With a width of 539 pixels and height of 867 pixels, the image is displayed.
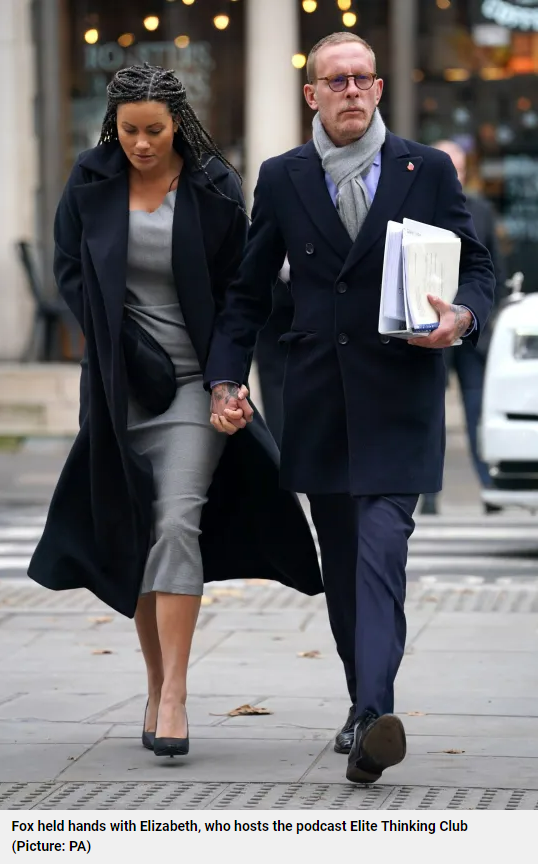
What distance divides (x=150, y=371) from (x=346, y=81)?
0.99m

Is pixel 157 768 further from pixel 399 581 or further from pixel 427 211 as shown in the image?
pixel 427 211

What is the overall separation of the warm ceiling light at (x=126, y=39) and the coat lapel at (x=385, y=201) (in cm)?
1301

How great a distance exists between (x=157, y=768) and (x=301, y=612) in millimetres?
2883

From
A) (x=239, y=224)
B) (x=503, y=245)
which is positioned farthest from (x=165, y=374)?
(x=503, y=245)

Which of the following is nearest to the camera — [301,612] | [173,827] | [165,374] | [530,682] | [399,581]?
[173,827]

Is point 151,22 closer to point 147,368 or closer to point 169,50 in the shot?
point 169,50

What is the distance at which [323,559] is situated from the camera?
5215 millimetres

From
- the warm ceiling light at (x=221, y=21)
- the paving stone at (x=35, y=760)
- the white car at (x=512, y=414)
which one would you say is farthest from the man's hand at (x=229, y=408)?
the warm ceiling light at (x=221, y=21)

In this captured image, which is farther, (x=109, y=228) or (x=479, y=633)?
(x=479, y=633)

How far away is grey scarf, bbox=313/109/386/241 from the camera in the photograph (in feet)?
16.2

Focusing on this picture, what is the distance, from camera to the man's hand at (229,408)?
5.02m

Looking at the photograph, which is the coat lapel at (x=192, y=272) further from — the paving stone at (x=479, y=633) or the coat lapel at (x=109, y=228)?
the paving stone at (x=479, y=633)

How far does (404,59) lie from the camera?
17.1 m

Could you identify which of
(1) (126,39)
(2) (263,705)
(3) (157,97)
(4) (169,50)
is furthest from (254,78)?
(3) (157,97)
